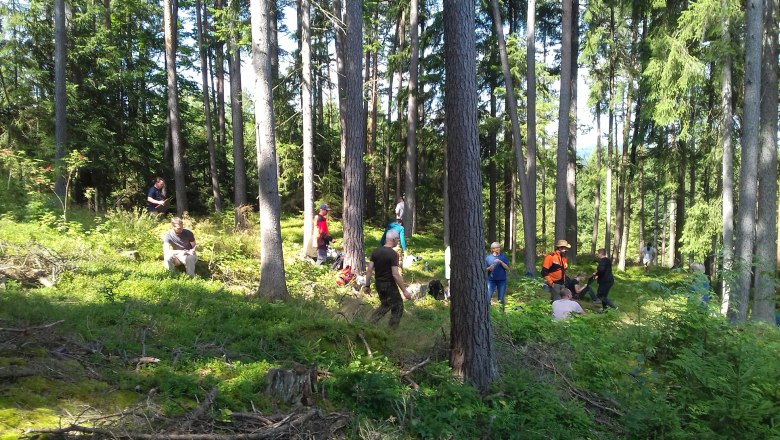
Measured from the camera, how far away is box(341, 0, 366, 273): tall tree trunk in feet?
37.0

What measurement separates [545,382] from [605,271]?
6800 millimetres

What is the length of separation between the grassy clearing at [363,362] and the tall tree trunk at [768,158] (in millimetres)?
3434

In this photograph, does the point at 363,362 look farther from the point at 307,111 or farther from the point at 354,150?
the point at 307,111

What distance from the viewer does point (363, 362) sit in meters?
5.79

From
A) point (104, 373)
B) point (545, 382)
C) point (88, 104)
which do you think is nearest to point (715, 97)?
point (545, 382)

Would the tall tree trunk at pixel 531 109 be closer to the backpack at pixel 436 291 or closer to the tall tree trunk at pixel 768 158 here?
the backpack at pixel 436 291

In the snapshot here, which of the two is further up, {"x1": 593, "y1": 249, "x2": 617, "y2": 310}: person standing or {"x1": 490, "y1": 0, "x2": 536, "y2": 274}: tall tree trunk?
{"x1": 490, "y1": 0, "x2": 536, "y2": 274}: tall tree trunk

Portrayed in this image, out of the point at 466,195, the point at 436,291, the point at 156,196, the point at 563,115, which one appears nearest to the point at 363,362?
the point at 466,195

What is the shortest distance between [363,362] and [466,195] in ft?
7.92

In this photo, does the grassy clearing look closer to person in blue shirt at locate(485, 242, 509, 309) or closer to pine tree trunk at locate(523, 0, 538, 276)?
person in blue shirt at locate(485, 242, 509, 309)

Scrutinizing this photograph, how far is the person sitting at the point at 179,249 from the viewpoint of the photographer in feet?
31.4

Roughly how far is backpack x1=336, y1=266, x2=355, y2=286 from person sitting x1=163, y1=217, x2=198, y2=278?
3232 mm

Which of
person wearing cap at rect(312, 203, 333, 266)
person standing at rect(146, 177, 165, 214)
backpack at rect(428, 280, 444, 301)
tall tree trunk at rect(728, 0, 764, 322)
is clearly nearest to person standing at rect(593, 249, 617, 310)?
tall tree trunk at rect(728, 0, 764, 322)

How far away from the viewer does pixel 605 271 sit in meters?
11.8
